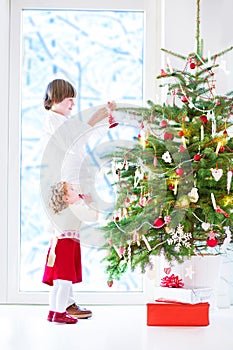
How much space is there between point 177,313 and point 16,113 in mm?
1486

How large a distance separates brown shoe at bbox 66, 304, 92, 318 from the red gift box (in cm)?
39

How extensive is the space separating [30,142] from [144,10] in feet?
3.26

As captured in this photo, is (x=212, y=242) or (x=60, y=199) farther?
(x=60, y=199)

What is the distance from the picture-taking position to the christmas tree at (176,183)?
301 cm

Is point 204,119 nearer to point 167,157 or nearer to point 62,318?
point 167,157

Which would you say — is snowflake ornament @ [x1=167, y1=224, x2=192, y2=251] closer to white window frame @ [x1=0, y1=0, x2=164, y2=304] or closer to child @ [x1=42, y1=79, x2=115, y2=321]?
child @ [x1=42, y1=79, x2=115, y2=321]

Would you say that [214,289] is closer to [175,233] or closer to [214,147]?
→ [175,233]

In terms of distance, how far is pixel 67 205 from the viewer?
3203 millimetres

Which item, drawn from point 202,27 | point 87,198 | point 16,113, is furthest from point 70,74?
point 87,198

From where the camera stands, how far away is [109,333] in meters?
3.02

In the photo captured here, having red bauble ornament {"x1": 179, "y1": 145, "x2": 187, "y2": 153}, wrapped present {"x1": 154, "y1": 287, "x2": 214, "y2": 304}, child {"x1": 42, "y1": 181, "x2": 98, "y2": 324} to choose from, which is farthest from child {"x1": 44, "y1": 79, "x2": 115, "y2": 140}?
wrapped present {"x1": 154, "y1": 287, "x2": 214, "y2": 304}

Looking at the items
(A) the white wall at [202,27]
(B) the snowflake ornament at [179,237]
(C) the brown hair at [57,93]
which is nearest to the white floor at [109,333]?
(B) the snowflake ornament at [179,237]

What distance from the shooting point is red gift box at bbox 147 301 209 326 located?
10.2 ft

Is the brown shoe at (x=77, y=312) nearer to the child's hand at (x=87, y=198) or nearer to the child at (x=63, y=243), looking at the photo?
the child at (x=63, y=243)
